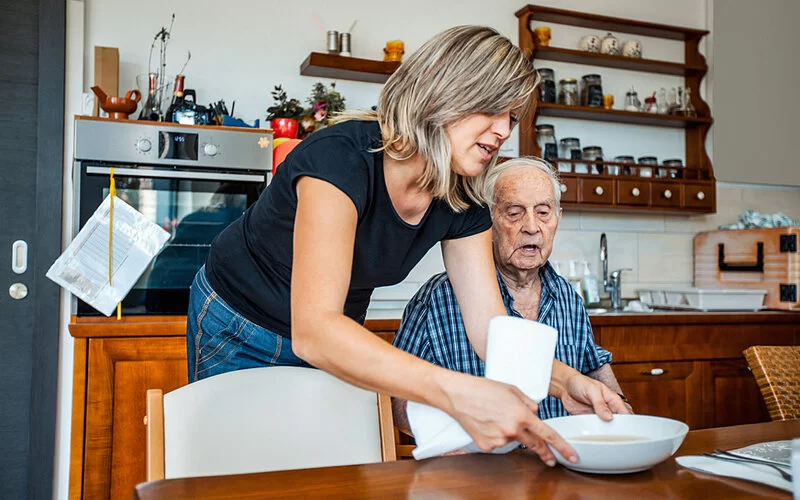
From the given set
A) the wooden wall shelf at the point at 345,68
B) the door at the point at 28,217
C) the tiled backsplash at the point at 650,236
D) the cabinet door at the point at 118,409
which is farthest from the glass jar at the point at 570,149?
the door at the point at 28,217

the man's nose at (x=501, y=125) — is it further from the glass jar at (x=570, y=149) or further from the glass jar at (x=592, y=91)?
the glass jar at (x=592, y=91)

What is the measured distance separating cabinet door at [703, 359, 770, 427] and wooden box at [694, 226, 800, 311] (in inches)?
20.1

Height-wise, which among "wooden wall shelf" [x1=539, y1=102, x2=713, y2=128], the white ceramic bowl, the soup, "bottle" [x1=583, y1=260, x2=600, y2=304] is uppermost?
"wooden wall shelf" [x1=539, y1=102, x2=713, y2=128]

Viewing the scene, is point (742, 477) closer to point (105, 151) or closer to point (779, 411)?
point (779, 411)

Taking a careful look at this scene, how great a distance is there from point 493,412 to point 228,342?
2.45 feet

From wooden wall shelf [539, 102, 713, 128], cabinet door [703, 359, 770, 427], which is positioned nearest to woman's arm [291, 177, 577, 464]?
cabinet door [703, 359, 770, 427]

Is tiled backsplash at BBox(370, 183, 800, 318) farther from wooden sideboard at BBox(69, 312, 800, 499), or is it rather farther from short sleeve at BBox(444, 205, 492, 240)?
short sleeve at BBox(444, 205, 492, 240)

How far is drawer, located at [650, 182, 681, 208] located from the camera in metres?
3.54

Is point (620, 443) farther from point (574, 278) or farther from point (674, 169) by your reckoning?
point (674, 169)

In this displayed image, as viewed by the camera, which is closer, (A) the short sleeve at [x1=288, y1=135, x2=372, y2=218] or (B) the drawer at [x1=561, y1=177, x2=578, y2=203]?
(A) the short sleeve at [x1=288, y1=135, x2=372, y2=218]

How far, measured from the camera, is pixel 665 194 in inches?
140

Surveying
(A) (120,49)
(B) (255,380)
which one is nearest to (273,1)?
(A) (120,49)

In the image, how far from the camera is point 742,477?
947 millimetres

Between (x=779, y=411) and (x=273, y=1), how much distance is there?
2.47 m
